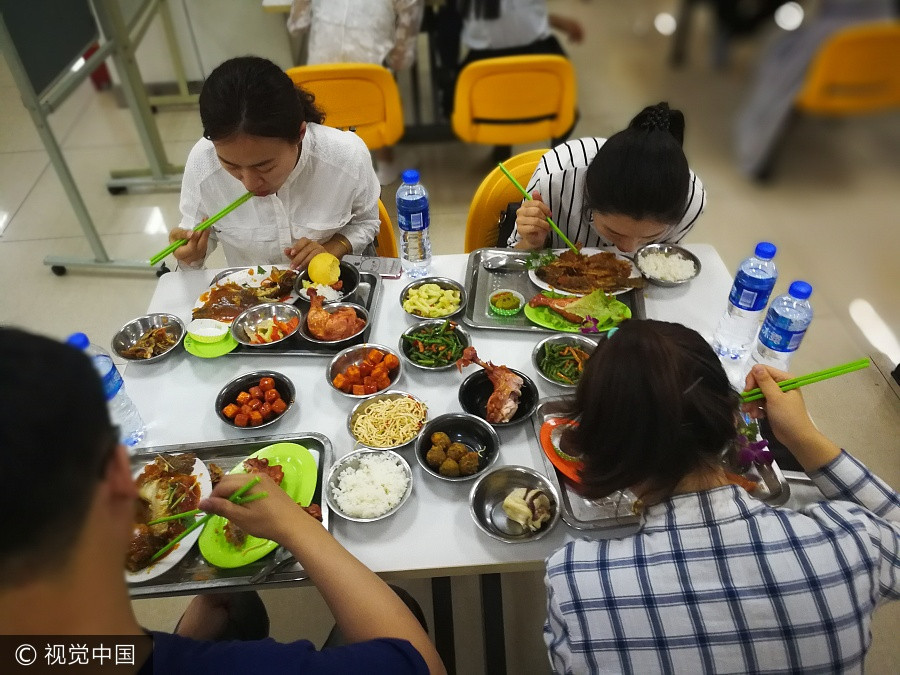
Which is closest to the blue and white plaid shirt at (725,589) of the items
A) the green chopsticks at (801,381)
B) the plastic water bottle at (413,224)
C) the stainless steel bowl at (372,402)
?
the green chopsticks at (801,381)

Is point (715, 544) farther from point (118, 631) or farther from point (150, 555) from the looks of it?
point (150, 555)

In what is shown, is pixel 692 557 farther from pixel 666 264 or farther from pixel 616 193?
pixel 666 264

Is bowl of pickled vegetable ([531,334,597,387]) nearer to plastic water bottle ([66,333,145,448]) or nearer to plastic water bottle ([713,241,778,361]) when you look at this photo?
plastic water bottle ([713,241,778,361])

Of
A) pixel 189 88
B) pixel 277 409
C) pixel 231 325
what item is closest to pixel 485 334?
pixel 277 409

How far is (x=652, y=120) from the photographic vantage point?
5.77 feet

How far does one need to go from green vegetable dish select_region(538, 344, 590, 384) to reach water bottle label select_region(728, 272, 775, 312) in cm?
53

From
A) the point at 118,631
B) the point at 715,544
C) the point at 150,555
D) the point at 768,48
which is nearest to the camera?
the point at 768,48

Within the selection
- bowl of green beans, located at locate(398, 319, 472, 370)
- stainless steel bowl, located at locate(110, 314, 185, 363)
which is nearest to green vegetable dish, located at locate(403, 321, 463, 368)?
bowl of green beans, located at locate(398, 319, 472, 370)

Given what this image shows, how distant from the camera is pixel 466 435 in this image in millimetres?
1724

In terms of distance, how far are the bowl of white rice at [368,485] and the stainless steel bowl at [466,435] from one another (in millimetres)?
78

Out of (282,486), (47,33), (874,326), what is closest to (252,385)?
(282,486)

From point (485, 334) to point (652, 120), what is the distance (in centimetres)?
85

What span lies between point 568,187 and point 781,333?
3.22ft

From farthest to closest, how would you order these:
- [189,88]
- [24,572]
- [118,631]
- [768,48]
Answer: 1. [189,88]
2. [118,631]
3. [24,572]
4. [768,48]
